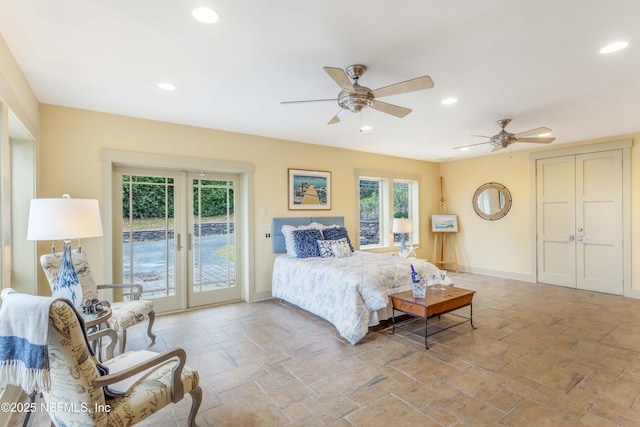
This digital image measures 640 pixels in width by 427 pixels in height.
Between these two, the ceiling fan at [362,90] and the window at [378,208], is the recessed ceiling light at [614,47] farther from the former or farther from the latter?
the window at [378,208]

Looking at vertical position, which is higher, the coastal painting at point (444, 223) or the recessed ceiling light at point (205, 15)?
the recessed ceiling light at point (205, 15)

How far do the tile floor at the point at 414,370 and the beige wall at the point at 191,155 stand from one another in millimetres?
1622

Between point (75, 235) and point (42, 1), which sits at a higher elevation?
point (42, 1)

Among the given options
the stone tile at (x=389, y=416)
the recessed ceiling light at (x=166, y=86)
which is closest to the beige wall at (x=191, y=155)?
the recessed ceiling light at (x=166, y=86)

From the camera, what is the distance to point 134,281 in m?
4.18

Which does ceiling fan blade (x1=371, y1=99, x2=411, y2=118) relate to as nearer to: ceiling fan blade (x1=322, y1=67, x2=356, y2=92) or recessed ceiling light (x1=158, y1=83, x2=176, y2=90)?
ceiling fan blade (x1=322, y1=67, x2=356, y2=92)

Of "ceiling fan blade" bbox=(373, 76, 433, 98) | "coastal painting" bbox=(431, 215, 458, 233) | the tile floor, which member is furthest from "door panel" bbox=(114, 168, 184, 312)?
"coastal painting" bbox=(431, 215, 458, 233)

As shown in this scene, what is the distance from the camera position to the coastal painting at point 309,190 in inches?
210

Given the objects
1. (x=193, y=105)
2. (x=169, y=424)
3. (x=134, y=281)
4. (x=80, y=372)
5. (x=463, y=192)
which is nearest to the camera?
(x=80, y=372)

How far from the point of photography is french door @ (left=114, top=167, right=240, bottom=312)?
413 centimetres

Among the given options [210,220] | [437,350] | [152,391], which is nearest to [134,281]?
[210,220]

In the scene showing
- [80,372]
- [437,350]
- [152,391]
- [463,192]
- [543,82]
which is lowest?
[437,350]

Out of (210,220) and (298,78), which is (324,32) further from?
(210,220)

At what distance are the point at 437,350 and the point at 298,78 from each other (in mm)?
2978
